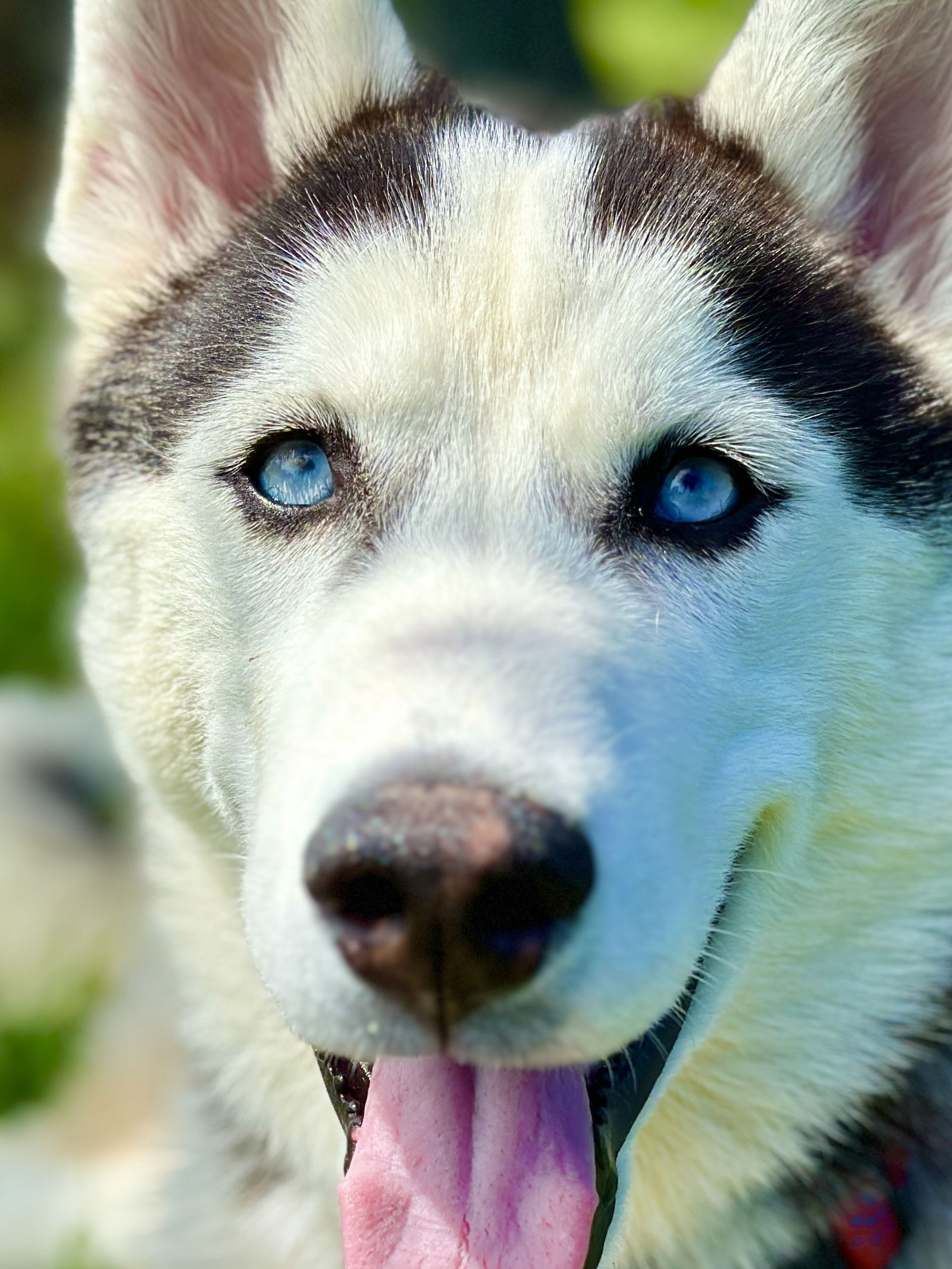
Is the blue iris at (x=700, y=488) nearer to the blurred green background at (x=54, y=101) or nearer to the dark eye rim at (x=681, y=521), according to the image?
the dark eye rim at (x=681, y=521)

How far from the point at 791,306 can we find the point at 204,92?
117 centimetres

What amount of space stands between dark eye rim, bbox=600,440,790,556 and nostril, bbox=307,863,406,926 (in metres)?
0.67

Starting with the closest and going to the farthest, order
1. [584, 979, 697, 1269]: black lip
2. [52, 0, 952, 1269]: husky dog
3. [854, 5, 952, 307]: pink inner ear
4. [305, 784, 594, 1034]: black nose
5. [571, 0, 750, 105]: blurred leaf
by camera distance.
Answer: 1. [305, 784, 594, 1034]: black nose
2. [52, 0, 952, 1269]: husky dog
3. [584, 979, 697, 1269]: black lip
4. [854, 5, 952, 307]: pink inner ear
5. [571, 0, 750, 105]: blurred leaf

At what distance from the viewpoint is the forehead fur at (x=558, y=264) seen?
86.2 inches

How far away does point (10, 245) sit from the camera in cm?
→ 724

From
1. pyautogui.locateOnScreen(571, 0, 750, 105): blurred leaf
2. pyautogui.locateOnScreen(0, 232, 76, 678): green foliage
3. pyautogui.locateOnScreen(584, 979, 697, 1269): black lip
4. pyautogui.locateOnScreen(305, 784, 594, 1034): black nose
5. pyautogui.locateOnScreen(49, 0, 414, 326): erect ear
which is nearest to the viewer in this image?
pyautogui.locateOnScreen(305, 784, 594, 1034): black nose

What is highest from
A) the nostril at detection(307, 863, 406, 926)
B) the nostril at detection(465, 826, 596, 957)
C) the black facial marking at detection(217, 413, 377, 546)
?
the black facial marking at detection(217, 413, 377, 546)

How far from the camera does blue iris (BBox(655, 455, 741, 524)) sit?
214cm

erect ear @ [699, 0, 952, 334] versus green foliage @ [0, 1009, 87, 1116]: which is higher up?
erect ear @ [699, 0, 952, 334]

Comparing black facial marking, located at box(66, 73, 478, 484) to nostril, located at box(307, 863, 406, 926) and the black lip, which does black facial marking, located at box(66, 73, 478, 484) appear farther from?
the black lip

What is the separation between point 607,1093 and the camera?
2.09m

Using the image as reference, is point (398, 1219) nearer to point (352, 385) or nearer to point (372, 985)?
point (372, 985)

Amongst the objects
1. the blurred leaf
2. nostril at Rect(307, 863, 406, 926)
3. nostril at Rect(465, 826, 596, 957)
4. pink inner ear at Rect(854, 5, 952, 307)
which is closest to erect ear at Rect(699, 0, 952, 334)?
pink inner ear at Rect(854, 5, 952, 307)

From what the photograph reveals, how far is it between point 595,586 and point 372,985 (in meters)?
0.63
